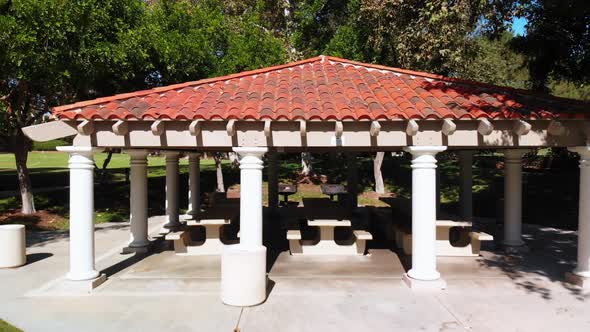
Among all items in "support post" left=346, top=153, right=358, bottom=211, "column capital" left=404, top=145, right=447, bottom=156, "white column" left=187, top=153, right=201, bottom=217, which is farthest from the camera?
"support post" left=346, top=153, right=358, bottom=211

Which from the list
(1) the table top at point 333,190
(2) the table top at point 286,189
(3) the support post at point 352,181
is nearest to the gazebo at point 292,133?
(3) the support post at point 352,181

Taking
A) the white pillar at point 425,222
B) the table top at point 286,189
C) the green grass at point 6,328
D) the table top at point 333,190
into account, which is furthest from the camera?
the table top at point 286,189

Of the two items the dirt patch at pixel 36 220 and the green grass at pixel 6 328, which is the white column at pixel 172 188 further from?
the green grass at pixel 6 328

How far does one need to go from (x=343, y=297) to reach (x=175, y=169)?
6.23 meters

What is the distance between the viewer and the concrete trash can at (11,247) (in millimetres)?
7344

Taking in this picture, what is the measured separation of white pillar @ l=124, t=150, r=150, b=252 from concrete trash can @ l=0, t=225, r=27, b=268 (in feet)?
5.80

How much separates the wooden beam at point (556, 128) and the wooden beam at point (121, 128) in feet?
19.0

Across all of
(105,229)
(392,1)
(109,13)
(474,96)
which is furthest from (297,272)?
(109,13)

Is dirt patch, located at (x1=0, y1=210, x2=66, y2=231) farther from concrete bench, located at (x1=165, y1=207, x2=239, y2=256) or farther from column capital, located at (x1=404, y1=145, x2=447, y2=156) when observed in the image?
column capital, located at (x1=404, y1=145, x2=447, y2=156)

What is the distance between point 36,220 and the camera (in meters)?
13.1

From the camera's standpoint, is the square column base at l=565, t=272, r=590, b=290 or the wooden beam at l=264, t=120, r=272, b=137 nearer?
the wooden beam at l=264, t=120, r=272, b=137

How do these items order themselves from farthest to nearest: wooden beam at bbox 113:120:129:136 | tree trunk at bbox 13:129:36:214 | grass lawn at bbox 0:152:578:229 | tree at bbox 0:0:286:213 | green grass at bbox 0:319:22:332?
grass lawn at bbox 0:152:578:229
tree trunk at bbox 13:129:36:214
tree at bbox 0:0:286:213
wooden beam at bbox 113:120:129:136
green grass at bbox 0:319:22:332

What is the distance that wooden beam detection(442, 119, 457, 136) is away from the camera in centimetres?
561

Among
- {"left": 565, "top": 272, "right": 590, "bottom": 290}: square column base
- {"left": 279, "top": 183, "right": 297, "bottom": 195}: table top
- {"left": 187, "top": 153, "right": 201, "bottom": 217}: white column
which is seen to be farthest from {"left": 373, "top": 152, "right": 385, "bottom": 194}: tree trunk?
{"left": 565, "top": 272, "right": 590, "bottom": 290}: square column base
